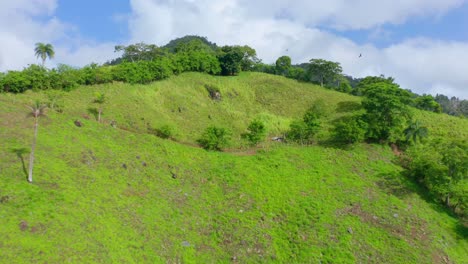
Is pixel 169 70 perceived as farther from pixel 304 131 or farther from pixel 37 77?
pixel 304 131

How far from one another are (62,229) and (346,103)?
207 feet

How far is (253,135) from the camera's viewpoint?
54594 mm

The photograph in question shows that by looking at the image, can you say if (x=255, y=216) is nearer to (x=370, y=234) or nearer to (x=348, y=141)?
(x=370, y=234)

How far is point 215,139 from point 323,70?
47.6 metres

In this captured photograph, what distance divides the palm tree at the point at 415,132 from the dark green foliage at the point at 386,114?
1289 millimetres

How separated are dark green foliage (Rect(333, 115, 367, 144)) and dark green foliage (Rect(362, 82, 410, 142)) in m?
1.83

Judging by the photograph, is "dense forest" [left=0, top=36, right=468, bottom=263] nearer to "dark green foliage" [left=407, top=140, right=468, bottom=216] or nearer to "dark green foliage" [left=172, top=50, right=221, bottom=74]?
"dark green foliage" [left=407, top=140, right=468, bottom=216]

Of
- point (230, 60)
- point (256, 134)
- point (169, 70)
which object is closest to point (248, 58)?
point (230, 60)

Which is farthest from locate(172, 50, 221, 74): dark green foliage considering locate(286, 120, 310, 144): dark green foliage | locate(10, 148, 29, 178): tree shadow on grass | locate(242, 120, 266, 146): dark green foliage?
locate(10, 148, 29, 178): tree shadow on grass

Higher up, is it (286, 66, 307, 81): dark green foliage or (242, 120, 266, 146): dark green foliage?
(286, 66, 307, 81): dark green foliage

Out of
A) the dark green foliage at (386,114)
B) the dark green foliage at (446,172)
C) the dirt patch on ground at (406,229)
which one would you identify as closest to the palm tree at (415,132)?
the dark green foliage at (386,114)

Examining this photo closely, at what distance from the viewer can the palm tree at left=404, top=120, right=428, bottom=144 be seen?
5556cm

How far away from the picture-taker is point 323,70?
284 ft

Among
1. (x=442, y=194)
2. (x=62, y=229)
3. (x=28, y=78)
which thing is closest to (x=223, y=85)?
(x=28, y=78)
